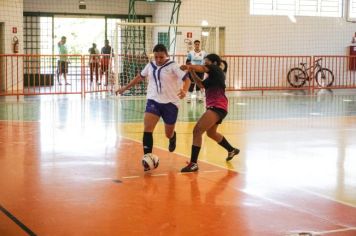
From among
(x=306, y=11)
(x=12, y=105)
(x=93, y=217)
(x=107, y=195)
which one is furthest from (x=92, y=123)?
(x=306, y=11)

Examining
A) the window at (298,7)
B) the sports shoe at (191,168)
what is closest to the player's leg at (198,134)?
the sports shoe at (191,168)

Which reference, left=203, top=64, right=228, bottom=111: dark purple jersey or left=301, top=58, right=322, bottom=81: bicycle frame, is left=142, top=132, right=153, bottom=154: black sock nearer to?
left=203, top=64, right=228, bottom=111: dark purple jersey

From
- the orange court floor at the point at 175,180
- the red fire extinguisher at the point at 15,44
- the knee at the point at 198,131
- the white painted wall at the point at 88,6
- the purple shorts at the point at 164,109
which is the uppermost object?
the white painted wall at the point at 88,6

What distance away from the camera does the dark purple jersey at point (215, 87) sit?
356 inches

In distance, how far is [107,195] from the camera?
7363 mm

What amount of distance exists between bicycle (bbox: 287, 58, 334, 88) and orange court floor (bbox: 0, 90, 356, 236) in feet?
40.3

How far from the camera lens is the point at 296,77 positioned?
28.3 meters

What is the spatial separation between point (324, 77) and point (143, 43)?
913 centimetres

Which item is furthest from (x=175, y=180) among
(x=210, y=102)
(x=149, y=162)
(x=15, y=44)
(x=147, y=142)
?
(x=15, y=44)

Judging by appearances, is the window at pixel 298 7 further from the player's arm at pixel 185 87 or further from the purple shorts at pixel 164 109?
the purple shorts at pixel 164 109

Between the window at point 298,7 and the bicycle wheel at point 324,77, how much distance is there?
2877 mm

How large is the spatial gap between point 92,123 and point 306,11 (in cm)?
1750

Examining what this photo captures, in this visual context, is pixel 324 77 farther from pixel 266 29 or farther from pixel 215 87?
pixel 215 87

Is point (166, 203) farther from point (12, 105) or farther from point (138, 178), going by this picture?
point (12, 105)
